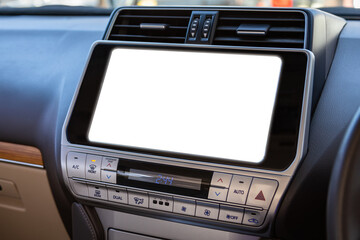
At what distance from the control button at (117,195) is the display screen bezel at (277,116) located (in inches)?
3.8

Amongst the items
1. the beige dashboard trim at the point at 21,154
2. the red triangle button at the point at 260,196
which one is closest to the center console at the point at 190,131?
the red triangle button at the point at 260,196

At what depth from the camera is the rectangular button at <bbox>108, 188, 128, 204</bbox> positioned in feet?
3.04

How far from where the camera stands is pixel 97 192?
0.96 metres

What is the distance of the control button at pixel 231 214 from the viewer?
2.74 ft

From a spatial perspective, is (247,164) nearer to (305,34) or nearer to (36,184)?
(305,34)

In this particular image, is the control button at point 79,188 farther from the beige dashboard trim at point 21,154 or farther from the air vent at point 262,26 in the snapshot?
the air vent at point 262,26

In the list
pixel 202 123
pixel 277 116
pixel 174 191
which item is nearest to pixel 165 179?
pixel 174 191

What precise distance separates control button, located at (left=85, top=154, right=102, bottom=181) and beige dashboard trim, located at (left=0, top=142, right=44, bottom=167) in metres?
0.26

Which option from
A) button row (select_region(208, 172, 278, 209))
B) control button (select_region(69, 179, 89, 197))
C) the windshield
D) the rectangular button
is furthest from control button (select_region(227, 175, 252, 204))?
the windshield

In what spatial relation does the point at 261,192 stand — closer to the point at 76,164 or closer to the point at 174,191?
the point at 174,191

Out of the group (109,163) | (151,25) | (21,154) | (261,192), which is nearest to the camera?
(261,192)

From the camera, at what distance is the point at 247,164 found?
81 centimetres

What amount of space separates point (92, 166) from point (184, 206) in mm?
213

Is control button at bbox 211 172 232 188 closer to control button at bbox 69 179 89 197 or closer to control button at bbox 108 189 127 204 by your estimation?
control button at bbox 108 189 127 204
